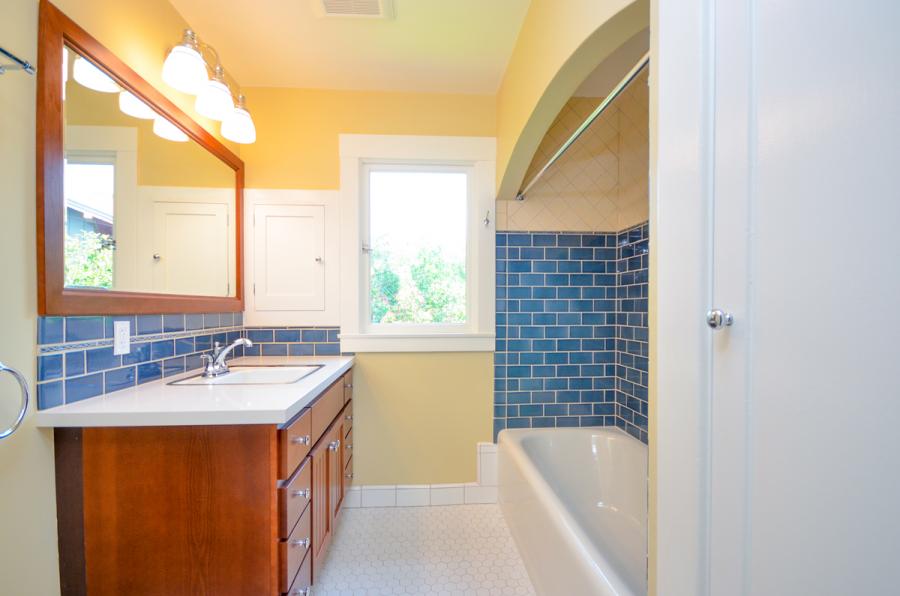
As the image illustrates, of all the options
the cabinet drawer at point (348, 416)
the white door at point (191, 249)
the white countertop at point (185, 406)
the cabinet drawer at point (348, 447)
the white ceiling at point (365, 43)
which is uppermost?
the white ceiling at point (365, 43)

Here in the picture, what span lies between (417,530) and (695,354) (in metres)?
1.76

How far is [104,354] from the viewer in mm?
1103

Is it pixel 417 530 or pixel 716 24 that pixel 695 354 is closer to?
pixel 716 24

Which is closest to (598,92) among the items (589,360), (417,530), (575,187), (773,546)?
(575,187)

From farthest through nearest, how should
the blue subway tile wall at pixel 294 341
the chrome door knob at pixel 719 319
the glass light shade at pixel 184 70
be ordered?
the blue subway tile wall at pixel 294 341
the glass light shade at pixel 184 70
the chrome door knob at pixel 719 319

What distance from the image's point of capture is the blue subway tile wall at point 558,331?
6.70ft

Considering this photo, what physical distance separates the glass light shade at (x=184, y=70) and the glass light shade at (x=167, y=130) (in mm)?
155

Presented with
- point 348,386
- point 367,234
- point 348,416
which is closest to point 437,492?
point 348,416

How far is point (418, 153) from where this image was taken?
203 centimetres

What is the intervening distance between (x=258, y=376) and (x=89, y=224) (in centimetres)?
80

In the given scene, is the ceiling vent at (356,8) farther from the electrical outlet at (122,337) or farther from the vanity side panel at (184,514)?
the vanity side panel at (184,514)

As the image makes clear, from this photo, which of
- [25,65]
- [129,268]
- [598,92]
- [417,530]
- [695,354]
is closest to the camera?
[695,354]

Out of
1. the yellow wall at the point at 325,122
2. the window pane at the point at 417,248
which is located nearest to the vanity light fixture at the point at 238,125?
the yellow wall at the point at 325,122

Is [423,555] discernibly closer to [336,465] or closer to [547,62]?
[336,465]
